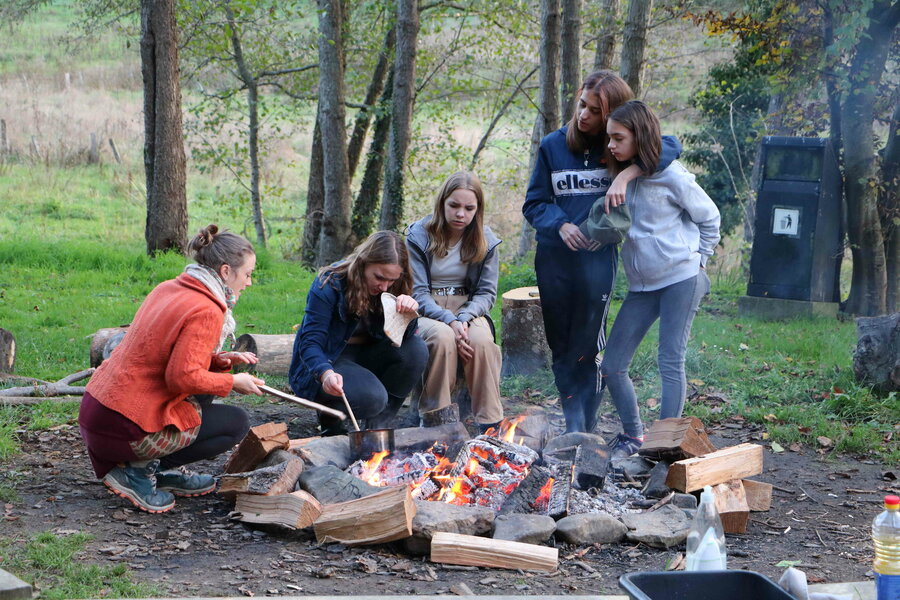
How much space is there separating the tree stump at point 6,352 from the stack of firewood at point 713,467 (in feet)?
14.5

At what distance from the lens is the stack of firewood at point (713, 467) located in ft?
13.6

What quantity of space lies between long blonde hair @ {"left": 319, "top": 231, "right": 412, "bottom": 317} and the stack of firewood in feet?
5.19

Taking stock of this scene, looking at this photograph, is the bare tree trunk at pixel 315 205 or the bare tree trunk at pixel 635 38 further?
the bare tree trunk at pixel 315 205

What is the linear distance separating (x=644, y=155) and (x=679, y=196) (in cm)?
32

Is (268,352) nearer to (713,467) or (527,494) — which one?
(527,494)

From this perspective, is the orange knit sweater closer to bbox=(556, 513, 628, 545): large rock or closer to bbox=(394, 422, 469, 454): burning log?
bbox=(394, 422, 469, 454): burning log

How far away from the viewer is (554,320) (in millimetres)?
5059

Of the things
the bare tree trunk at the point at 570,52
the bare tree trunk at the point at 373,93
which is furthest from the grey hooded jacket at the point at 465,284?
the bare tree trunk at the point at 373,93

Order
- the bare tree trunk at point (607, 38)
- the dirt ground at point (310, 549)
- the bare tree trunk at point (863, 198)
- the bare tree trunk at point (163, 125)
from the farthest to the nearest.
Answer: the bare tree trunk at point (163, 125), the bare tree trunk at point (607, 38), the bare tree trunk at point (863, 198), the dirt ground at point (310, 549)

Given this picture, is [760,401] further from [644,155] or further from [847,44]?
[847,44]

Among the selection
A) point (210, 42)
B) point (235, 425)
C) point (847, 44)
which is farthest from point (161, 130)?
point (847, 44)

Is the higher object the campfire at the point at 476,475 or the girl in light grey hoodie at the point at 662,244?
the girl in light grey hoodie at the point at 662,244

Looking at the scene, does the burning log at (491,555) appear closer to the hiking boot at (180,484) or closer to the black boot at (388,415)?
the hiking boot at (180,484)

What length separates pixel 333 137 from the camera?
37.8 feet
